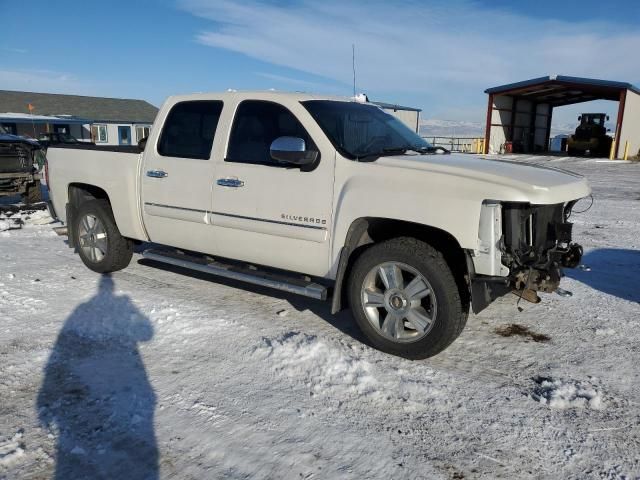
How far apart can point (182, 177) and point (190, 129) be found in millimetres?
499

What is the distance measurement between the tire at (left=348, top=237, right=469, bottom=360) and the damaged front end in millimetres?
195

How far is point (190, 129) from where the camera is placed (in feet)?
16.9

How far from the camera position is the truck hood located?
3426mm

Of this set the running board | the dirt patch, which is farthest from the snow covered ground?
the running board

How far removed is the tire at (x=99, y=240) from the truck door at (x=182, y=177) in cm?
71

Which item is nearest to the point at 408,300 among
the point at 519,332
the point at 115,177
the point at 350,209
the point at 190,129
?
the point at 350,209

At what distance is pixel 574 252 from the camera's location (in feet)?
13.6

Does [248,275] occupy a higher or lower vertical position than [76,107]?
lower

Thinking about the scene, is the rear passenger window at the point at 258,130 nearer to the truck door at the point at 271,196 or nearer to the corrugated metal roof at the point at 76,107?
the truck door at the point at 271,196

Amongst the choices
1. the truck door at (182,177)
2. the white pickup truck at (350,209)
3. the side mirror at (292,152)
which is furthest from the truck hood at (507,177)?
the truck door at (182,177)

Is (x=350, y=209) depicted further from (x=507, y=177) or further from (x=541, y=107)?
(x=541, y=107)

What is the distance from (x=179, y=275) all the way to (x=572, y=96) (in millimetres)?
36894

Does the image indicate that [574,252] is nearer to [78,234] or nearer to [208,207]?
[208,207]

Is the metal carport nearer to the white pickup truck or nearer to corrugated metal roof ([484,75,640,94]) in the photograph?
corrugated metal roof ([484,75,640,94])
